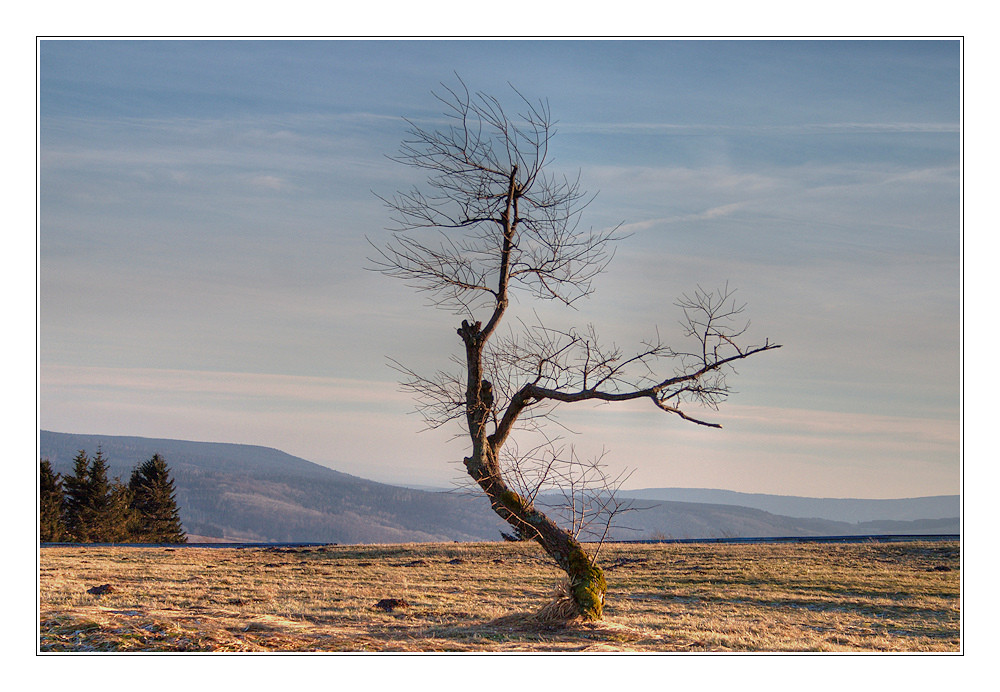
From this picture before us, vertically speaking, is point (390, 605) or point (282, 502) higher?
point (390, 605)

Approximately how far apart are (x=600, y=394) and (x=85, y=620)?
732cm

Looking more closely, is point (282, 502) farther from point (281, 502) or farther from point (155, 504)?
point (155, 504)

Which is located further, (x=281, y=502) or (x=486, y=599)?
(x=281, y=502)

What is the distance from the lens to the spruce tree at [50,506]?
52.5 metres

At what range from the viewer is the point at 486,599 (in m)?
16.0

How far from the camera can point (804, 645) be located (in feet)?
32.0

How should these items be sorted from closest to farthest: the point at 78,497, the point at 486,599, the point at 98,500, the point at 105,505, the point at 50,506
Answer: the point at 486,599, the point at 50,506, the point at 98,500, the point at 78,497, the point at 105,505

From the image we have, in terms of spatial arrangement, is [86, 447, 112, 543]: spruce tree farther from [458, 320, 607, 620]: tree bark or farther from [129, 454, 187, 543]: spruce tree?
[458, 320, 607, 620]: tree bark

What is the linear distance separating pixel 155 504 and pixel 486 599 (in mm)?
56670

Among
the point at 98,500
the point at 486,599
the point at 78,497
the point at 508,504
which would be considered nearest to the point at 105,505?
the point at 98,500

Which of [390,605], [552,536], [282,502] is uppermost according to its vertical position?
[552,536]

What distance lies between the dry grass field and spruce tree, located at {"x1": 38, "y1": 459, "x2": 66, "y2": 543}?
26.0 meters

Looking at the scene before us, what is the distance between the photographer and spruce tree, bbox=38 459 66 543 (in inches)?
2068

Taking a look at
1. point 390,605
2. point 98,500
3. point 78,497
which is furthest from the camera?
point 78,497
